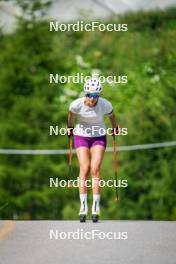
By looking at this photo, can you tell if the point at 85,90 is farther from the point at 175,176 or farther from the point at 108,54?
the point at 108,54

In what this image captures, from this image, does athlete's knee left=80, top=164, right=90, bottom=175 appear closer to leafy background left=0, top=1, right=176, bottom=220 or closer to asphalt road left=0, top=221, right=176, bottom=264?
asphalt road left=0, top=221, right=176, bottom=264

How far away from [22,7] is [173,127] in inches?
199

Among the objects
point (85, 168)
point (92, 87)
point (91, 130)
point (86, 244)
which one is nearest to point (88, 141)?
point (91, 130)

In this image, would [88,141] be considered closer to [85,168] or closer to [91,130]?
[91,130]

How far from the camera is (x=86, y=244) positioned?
8664 millimetres

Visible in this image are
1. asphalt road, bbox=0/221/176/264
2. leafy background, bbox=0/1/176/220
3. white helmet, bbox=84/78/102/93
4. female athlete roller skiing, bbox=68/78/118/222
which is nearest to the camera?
asphalt road, bbox=0/221/176/264

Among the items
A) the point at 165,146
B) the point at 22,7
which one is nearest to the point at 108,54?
the point at 165,146

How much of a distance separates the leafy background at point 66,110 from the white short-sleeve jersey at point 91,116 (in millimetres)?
12190

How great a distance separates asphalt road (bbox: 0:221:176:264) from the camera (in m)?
7.98

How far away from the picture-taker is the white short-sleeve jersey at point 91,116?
909cm

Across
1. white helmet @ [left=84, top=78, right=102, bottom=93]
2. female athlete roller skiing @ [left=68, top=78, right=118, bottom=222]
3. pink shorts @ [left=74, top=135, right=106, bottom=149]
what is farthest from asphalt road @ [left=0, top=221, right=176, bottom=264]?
white helmet @ [left=84, top=78, right=102, bottom=93]

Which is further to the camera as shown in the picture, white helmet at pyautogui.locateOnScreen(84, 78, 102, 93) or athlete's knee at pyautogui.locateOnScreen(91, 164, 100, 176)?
athlete's knee at pyautogui.locateOnScreen(91, 164, 100, 176)

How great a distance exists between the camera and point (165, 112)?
25.4 m

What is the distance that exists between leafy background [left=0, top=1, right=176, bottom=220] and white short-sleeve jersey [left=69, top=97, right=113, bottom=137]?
1219cm
